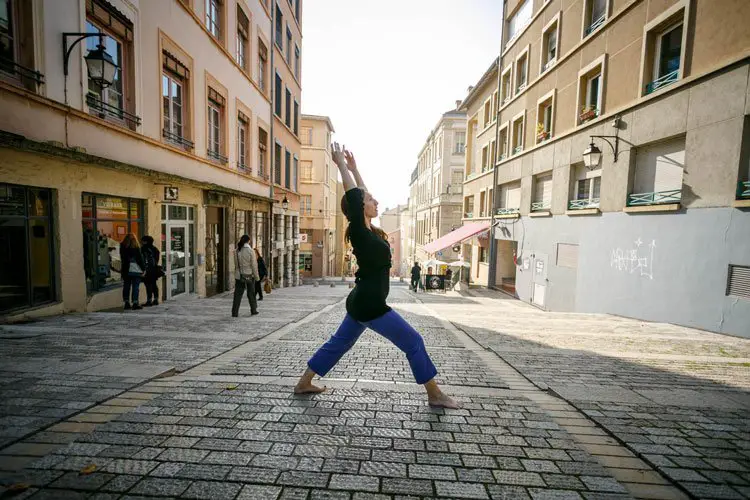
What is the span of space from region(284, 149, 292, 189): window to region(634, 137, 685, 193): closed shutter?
17950 mm

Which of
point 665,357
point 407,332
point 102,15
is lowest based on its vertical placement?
point 665,357

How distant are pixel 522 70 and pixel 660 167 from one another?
39.5 feet

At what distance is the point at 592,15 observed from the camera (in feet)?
43.8

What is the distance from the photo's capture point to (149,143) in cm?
941

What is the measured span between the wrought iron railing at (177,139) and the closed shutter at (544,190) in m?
13.9

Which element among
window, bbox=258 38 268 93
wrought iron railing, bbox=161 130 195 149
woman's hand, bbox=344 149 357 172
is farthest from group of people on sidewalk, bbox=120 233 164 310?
window, bbox=258 38 268 93

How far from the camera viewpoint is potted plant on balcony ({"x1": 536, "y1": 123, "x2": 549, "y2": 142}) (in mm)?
16188

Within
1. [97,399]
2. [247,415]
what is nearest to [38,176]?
[97,399]

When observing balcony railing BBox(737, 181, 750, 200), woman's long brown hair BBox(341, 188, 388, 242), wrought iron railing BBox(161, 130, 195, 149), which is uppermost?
wrought iron railing BBox(161, 130, 195, 149)

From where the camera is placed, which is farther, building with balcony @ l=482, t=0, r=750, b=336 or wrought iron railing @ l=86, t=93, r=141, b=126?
building with balcony @ l=482, t=0, r=750, b=336

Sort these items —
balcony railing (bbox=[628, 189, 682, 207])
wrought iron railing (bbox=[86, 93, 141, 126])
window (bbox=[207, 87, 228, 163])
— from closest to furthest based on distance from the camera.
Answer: wrought iron railing (bbox=[86, 93, 141, 126])
balcony railing (bbox=[628, 189, 682, 207])
window (bbox=[207, 87, 228, 163])

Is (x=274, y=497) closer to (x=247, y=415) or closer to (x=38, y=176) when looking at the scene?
(x=247, y=415)

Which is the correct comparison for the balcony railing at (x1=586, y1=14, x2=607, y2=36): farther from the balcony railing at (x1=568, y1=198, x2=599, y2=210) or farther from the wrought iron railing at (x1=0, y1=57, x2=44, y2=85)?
the wrought iron railing at (x1=0, y1=57, x2=44, y2=85)

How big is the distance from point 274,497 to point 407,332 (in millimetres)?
1486
